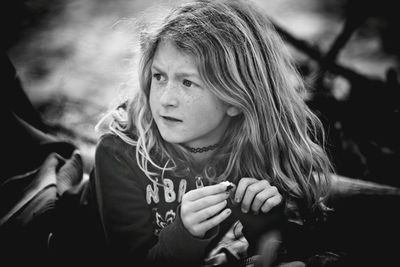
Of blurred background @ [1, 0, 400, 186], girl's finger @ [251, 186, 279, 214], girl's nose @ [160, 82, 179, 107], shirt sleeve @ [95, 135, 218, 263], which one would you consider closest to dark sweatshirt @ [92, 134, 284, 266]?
shirt sleeve @ [95, 135, 218, 263]

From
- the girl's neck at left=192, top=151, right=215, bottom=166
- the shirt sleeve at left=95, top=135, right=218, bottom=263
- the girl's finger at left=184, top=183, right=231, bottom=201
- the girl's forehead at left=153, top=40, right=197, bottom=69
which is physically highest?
the girl's forehead at left=153, top=40, right=197, bottom=69

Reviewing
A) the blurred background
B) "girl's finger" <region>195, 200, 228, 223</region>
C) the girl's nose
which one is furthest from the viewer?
the blurred background

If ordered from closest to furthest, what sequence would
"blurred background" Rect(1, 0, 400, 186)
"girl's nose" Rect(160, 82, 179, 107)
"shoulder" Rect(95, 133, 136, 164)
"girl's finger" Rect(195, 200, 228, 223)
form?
"girl's finger" Rect(195, 200, 228, 223)
"girl's nose" Rect(160, 82, 179, 107)
"shoulder" Rect(95, 133, 136, 164)
"blurred background" Rect(1, 0, 400, 186)

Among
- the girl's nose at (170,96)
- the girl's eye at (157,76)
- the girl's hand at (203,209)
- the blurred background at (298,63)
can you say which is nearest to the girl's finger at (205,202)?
the girl's hand at (203,209)

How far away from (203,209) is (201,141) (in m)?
0.34

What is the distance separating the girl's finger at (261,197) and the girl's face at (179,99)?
266 mm

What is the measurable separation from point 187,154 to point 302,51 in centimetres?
137

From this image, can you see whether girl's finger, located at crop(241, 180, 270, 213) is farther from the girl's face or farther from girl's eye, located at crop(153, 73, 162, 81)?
girl's eye, located at crop(153, 73, 162, 81)

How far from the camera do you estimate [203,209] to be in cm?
110

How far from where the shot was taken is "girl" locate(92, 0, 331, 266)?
123cm

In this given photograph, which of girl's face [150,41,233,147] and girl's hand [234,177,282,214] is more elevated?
girl's face [150,41,233,147]

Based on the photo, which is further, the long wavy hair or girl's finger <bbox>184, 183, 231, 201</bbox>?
the long wavy hair

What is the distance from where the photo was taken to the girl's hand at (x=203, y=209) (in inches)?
43.2

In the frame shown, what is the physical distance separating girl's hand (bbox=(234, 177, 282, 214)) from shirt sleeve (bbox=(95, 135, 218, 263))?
12.1 inches
